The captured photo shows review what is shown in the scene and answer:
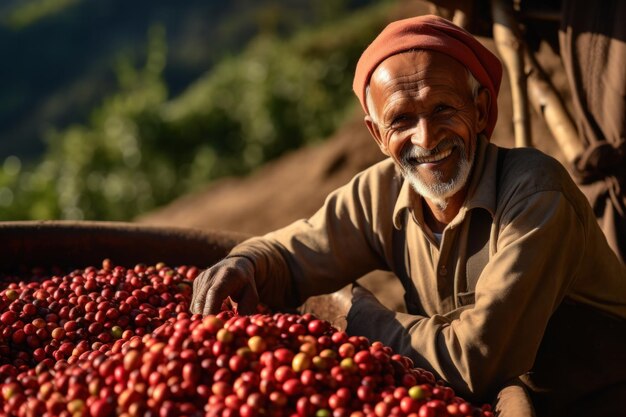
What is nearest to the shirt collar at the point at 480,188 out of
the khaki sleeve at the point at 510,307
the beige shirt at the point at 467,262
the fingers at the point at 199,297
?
the beige shirt at the point at 467,262

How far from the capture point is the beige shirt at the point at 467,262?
230 centimetres

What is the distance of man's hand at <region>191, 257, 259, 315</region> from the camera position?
2537 millimetres

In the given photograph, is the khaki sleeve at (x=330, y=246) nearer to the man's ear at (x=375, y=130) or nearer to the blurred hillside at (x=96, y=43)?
the man's ear at (x=375, y=130)

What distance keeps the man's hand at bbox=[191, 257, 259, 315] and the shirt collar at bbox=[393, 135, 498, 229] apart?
0.57 metres

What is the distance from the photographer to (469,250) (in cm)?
258

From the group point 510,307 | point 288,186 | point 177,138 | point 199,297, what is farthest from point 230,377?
point 177,138

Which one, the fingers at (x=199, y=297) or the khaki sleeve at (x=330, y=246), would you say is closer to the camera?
the fingers at (x=199, y=297)

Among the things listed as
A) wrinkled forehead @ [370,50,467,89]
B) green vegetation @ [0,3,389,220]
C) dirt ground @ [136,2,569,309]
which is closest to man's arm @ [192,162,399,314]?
wrinkled forehead @ [370,50,467,89]

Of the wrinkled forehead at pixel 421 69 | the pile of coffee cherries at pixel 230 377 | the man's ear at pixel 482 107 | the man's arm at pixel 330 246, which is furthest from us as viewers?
the man's arm at pixel 330 246

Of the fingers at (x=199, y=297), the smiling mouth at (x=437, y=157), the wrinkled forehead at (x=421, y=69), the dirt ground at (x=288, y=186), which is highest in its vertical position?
the wrinkled forehead at (x=421, y=69)

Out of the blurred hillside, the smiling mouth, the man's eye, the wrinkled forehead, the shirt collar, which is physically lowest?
the blurred hillside

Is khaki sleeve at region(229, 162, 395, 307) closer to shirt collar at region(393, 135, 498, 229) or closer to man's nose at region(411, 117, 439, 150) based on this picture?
shirt collar at region(393, 135, 498, 229)

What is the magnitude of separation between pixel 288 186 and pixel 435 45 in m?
4.46

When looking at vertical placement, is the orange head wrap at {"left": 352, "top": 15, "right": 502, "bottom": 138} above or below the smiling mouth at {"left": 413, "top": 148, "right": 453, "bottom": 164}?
above
